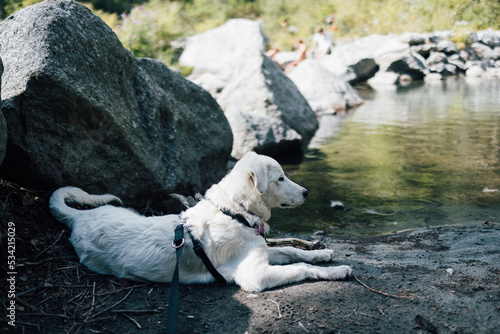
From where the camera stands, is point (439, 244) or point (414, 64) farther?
point (414, 64)

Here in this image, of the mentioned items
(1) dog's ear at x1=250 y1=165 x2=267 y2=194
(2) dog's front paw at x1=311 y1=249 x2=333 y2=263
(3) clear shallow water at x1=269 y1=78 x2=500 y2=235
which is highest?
(1) dog's ear at x1=250 y1=165 x2=267 y2=194

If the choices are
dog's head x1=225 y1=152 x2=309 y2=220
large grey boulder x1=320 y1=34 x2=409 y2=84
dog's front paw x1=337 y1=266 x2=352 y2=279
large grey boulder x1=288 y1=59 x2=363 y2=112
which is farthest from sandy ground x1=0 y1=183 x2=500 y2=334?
large grey boulder x1=320 y1=34 x2=409 y2=84

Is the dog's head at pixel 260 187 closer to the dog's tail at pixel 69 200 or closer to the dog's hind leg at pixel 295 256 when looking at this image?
the dog's hind leg at pixel 295 256

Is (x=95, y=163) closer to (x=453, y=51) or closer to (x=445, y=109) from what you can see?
(x=445, y=109)

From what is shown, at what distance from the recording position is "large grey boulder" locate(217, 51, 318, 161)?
10141 mm

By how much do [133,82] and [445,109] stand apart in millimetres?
12958

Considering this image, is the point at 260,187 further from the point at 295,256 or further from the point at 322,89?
the point at 322,89

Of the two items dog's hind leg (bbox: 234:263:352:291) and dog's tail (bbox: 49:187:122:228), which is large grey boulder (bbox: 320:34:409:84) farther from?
dog's hind leg (bbox: 234:263:352:291)

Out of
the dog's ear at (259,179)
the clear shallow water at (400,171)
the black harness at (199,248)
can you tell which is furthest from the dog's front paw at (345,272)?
the clear shallow water at (400,171)

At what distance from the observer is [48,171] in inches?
184

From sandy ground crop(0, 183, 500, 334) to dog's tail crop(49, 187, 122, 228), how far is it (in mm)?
135

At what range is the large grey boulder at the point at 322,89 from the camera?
56.7 feet

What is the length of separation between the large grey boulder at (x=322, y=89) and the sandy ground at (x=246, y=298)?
13046mm

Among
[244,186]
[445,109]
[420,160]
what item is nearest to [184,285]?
[244,186]
